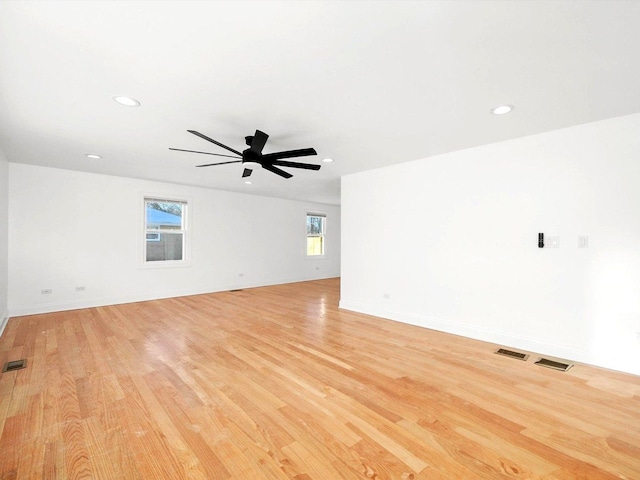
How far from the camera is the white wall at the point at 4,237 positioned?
163 inches

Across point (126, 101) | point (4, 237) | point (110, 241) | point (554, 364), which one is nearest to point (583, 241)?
point (554, 364)

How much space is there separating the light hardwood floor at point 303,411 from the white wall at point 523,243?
0.43 meters

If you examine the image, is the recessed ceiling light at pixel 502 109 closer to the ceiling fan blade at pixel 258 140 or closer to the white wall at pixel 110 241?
the ceiling fan blade at pixel 258 140

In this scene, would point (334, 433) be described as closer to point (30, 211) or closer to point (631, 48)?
point (631, 48)

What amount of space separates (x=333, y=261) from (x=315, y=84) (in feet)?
25.4

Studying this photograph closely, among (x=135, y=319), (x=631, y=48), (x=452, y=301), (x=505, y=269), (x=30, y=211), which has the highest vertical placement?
(x=631, y=48)

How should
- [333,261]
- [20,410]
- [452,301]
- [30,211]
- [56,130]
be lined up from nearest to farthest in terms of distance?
1. [20,410]
2. [56,130]
3. [452,301]
4. [30,211]
5. [333,261]

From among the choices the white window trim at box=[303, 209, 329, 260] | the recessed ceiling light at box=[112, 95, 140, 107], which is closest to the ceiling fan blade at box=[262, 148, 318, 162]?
the recessed ceiling light at box=[112, 95, 140, 107]

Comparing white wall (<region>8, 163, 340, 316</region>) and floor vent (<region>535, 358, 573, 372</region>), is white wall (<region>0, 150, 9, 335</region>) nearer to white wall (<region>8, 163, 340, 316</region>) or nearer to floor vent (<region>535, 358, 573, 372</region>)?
white wall (<region>8, 163, 340, 316</region>)

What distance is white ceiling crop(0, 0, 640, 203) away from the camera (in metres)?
1.56

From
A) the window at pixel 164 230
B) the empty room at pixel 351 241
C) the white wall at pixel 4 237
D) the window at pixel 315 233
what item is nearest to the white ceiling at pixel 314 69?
the empty room at pixel 351 241

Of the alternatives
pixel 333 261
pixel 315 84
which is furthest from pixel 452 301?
pixel 333 261

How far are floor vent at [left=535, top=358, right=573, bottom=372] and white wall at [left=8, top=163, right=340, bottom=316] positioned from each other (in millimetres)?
6256

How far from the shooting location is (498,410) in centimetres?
211
